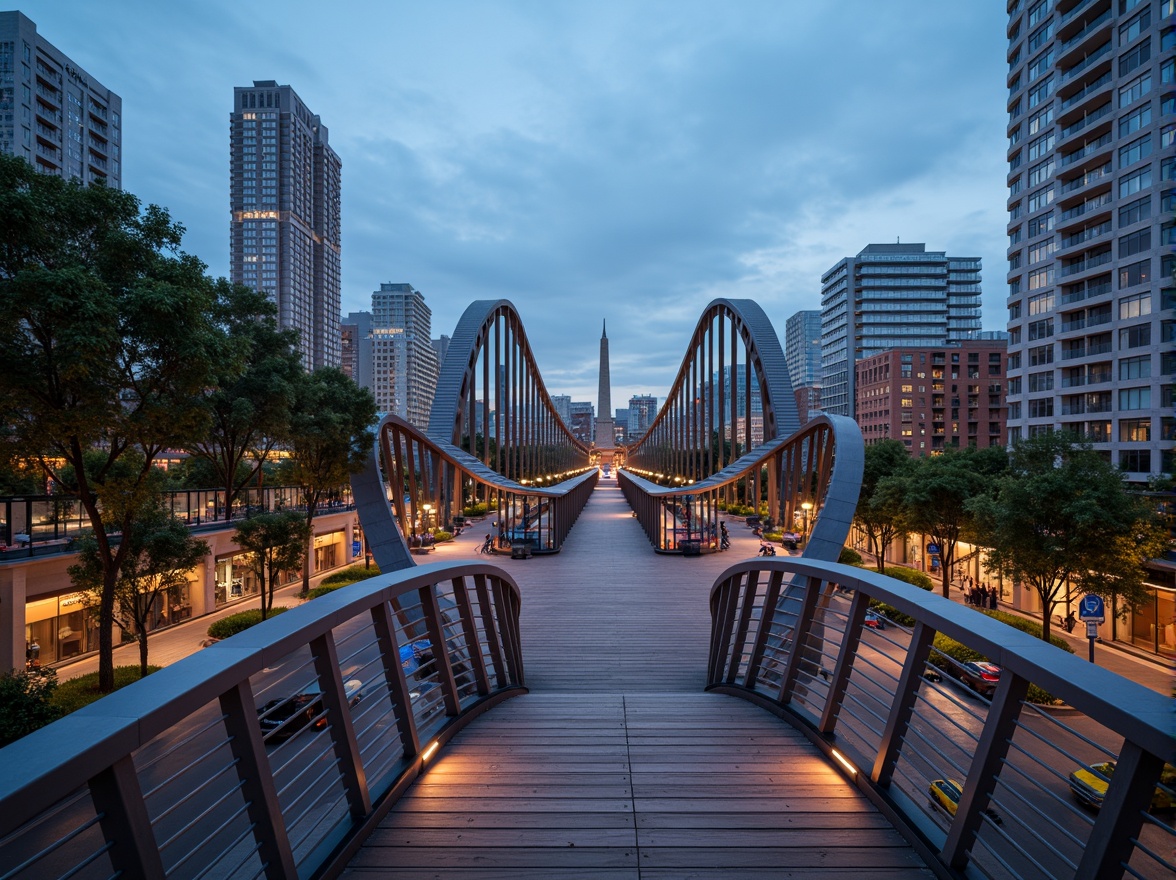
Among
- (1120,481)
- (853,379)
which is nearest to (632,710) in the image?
(1120,481)

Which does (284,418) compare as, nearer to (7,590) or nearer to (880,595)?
(7,590)

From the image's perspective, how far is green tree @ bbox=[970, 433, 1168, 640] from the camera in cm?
1684

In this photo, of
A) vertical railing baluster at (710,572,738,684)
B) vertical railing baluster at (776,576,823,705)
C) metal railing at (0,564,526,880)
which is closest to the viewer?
metal railing at (0,564,526,880)

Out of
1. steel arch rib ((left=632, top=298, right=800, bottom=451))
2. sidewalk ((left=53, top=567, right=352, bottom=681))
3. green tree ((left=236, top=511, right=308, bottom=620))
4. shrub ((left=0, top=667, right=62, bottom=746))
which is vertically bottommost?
sidewalk ((left=53, top=567, right=352, bottom=681))

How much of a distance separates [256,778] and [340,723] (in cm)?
73

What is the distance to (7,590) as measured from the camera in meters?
15.1

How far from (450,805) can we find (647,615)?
1262 cm

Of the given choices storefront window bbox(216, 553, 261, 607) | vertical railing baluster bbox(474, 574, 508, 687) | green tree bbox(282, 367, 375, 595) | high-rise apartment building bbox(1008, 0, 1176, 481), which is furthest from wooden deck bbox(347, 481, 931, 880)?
high-rise apartment building bbox(1008, 0, 1176, 481)

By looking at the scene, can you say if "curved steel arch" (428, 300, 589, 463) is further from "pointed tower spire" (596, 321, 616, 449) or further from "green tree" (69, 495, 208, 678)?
"pointed tower spire" (596, 321, 616, 449)

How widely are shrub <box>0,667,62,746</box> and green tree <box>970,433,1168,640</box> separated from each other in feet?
71.8

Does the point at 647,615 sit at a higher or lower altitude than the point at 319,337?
lower

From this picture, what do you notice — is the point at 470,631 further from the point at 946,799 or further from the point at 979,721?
the point at 946,799

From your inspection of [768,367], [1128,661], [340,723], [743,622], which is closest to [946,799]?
[743,622]

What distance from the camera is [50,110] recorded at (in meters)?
50.5
